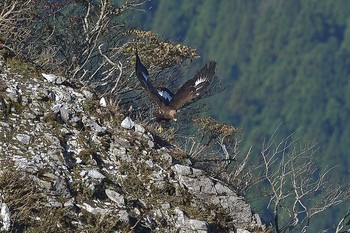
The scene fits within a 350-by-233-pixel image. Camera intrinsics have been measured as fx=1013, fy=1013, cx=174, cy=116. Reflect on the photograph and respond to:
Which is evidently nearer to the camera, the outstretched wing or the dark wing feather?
the dark wing feather

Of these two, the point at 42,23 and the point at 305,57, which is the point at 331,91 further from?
the point at 42,23

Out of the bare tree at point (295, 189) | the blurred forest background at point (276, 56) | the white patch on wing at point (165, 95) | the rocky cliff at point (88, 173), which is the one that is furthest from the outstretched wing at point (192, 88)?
the blurred forest background at point (276, 56)

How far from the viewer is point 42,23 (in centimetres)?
1964

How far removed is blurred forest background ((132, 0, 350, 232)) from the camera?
11950 cm

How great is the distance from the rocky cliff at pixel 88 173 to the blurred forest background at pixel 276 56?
99592mm

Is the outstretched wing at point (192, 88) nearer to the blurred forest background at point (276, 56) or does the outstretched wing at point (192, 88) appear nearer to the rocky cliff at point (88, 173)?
the rocky cliff at point (88, 173)

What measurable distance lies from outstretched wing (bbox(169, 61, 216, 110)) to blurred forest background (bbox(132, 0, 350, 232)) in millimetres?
97081

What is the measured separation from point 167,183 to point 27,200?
223 cm

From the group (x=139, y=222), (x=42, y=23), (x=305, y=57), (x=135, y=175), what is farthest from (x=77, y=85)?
(x=305, y=57)

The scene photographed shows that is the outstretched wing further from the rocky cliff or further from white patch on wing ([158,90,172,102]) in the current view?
the rocky cliff

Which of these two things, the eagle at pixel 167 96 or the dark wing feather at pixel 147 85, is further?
the eagle at pixel 167 96

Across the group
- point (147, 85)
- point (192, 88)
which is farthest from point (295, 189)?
point (147, 85)

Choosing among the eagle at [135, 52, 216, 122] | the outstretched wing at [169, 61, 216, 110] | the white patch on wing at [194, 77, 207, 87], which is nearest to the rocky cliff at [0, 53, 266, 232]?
the eagle at [135, 52, 216, 122]

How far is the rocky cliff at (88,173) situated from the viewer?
1178cm
